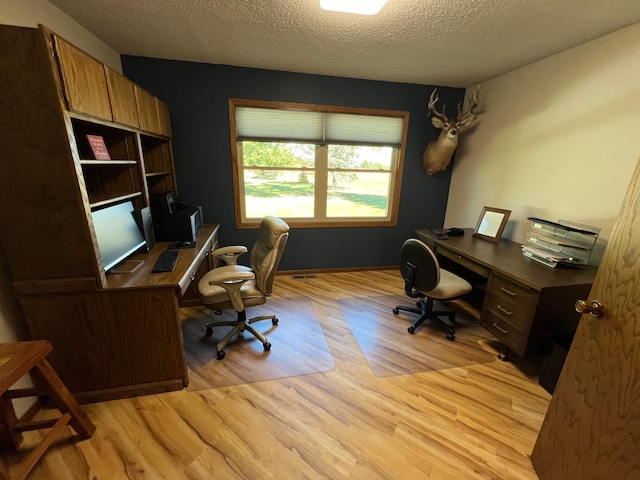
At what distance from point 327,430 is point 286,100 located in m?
3.04

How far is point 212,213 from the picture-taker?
125 inches

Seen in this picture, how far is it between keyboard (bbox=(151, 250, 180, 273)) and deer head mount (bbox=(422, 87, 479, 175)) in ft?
9.87

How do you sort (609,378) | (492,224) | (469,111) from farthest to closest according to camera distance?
1. (469,111)
2. (492,224)
3. (609,378)

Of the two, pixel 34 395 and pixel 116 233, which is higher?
pixel 116 233

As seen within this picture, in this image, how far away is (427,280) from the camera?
2.13 meters

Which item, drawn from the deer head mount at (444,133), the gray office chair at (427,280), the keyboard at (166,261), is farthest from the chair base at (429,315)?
the keyboard at (166,261)

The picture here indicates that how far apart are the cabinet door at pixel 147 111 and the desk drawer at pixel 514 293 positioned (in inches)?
117

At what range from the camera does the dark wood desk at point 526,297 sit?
1732 mm

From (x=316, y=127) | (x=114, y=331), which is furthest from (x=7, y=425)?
(x=316, y=127)

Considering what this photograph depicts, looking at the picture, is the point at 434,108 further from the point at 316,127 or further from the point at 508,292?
the point at 508,292

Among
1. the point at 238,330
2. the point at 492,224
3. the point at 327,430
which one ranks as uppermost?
the point at 492,224

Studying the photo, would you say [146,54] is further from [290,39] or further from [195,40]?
[290,39]

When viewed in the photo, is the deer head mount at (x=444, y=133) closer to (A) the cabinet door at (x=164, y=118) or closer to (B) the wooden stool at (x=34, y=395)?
(A) the cabinet door at (x=164, y=118)

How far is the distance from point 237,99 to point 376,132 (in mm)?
1658
